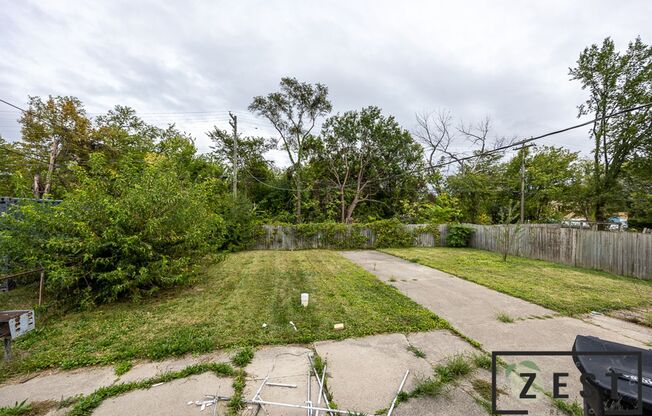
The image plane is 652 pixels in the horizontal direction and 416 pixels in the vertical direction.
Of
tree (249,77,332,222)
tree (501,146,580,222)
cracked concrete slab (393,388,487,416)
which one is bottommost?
cracked concrete slab (393,388,487,416)

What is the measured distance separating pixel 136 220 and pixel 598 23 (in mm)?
10754

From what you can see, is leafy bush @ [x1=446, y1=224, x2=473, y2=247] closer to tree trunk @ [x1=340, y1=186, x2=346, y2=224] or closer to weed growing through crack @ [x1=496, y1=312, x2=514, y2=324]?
tree trunk @ [x1=340, y1=186, x2=346, y2=224]

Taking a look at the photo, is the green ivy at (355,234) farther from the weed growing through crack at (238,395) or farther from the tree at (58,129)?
the tree at (58,129)

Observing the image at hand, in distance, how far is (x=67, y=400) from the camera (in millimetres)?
1977

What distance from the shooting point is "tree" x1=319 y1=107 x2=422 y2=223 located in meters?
19.1

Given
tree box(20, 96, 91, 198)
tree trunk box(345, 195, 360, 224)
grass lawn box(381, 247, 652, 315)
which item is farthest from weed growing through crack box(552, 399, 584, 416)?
tree box(20, 96, 91, 198)

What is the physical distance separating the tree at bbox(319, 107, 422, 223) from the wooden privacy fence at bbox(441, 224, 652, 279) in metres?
10.0

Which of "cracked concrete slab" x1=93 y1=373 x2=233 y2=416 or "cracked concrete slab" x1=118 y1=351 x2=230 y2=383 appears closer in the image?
"cracked concrete slab" x1=93 y1=373 x2=233 y2=416

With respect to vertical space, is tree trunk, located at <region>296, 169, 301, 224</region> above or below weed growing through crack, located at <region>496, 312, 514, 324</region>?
above

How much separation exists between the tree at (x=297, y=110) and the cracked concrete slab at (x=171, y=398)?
604 inches

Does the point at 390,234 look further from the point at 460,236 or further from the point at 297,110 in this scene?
the point at 297,110

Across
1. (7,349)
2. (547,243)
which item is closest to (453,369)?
(7,349)

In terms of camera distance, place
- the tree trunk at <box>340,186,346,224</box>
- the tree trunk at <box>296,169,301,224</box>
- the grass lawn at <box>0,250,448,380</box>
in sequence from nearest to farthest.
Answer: the grass lawn at <box>0,250,448,380</box> < the tree trunk at <box>296,169,301,224</box> < the tree trunk at <box>340,186,346,224</box>

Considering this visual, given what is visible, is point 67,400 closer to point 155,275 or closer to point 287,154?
point 155,275
